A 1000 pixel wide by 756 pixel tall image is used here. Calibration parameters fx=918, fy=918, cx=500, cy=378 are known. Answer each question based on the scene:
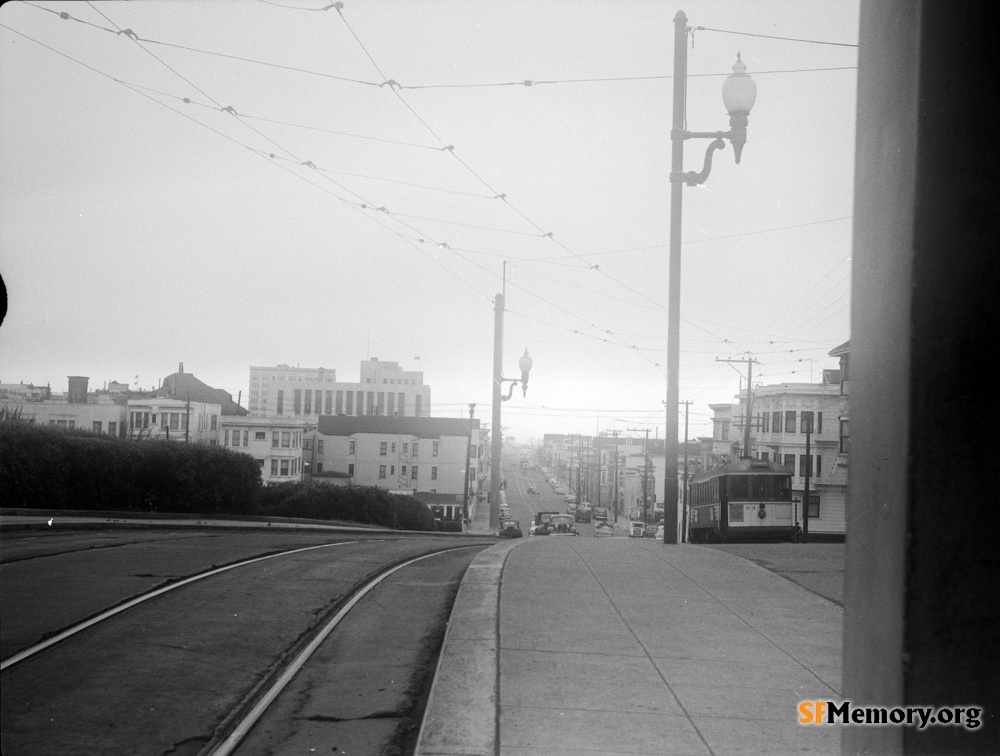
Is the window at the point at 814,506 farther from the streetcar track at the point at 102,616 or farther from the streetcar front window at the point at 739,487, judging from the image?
the streetcar track at the point at 102,616

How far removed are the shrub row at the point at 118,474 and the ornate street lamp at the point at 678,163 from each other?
11475mm

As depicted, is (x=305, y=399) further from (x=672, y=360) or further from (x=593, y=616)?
(x=593, y=616)

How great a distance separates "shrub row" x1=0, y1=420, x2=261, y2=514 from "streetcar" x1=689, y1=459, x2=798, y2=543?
48.0 ft

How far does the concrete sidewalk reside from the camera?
474 centimetres

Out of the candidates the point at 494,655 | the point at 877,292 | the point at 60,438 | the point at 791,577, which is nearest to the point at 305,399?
the point at 60,438

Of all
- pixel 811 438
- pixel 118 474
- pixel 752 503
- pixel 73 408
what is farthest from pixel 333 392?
pixel 811 438

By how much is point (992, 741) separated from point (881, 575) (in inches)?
22.5

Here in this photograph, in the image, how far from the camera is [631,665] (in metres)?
6.13

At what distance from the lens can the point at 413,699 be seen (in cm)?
570

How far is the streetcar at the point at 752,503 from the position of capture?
29047 millimetres

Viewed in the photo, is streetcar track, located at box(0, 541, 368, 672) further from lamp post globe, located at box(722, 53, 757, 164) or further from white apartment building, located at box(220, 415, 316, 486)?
white apartment building, located at box(220, 415, 316, 486)

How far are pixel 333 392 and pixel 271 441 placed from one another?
3.88 m

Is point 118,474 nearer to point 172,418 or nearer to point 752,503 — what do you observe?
point 172,418

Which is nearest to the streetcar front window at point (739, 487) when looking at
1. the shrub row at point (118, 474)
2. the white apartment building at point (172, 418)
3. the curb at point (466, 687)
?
the shrub row at point (118, 474)
